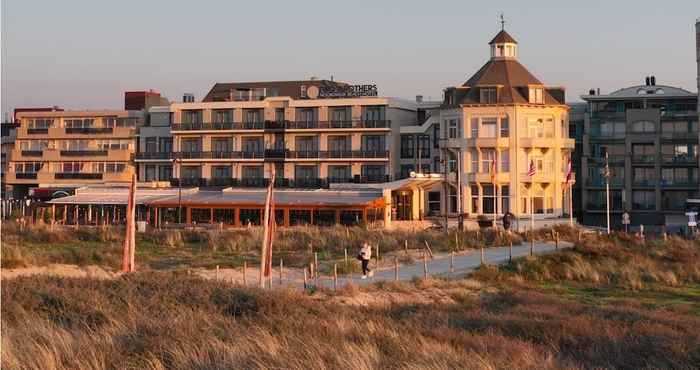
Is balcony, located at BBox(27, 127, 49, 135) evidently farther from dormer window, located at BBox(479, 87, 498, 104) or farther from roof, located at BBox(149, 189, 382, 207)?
dormer window, located at BBox(479, 87, 498, 104)

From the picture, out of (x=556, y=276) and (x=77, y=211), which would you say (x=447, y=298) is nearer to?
(x=556, y=276)

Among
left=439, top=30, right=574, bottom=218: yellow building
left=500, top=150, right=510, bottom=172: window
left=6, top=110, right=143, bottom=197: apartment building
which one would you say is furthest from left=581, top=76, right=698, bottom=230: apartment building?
left=6, top=110, right=143, bottom=197: apartment building

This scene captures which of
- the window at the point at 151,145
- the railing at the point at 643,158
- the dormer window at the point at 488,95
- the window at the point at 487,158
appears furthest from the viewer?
the window at the point at 151,145

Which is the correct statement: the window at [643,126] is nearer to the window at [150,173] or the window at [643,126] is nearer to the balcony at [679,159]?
the balcony at [679,159]

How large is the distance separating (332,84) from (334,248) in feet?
115

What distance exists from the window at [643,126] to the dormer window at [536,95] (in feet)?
34.8

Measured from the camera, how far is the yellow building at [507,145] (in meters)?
62.9

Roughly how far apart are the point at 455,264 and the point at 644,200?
38.0m

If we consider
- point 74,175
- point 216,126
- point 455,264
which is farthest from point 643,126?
point 74,175

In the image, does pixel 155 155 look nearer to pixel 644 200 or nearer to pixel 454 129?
pixel 454 129

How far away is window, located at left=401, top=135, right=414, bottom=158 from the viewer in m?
71.8

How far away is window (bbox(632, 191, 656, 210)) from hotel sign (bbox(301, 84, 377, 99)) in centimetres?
2207

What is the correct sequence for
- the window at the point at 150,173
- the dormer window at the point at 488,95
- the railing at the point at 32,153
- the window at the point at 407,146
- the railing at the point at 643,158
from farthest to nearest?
1. the railing at the point at 32,153
2. the window at the point at 150,173
3. the window at the point at 407,146
4. the railing at the point at 643,158
5. the dormer window at the point at 488,95

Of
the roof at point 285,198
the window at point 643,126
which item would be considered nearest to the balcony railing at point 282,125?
Answer: the roof at point 285,198
